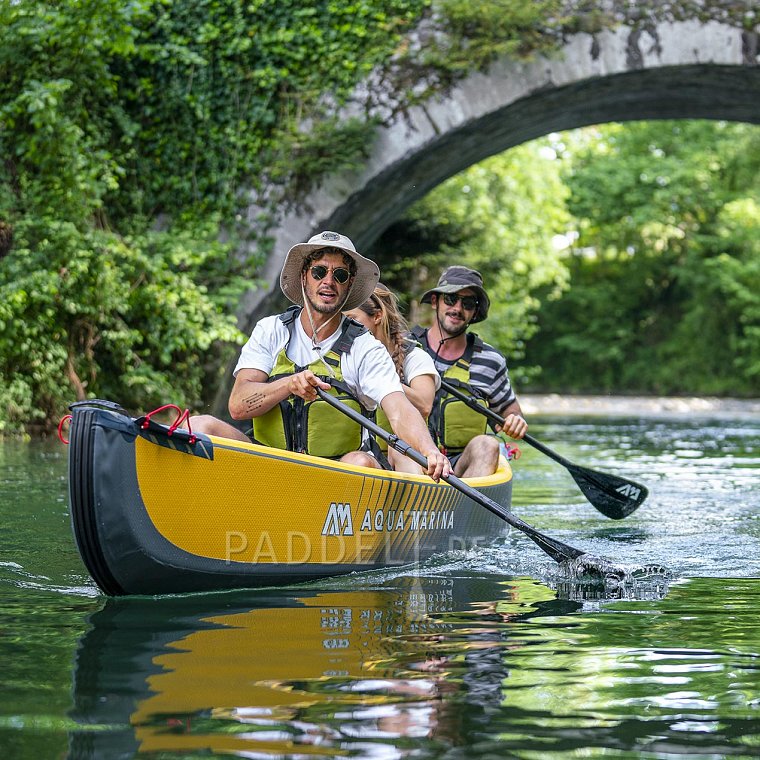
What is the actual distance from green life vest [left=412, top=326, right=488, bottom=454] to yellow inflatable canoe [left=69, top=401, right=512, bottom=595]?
5.06 feet

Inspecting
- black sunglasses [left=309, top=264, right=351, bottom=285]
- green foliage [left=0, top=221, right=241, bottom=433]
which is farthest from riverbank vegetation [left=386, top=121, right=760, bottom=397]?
black sunglasses [left=309, top=264, right=351, bottom=285]

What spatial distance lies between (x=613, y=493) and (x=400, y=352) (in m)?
2.01

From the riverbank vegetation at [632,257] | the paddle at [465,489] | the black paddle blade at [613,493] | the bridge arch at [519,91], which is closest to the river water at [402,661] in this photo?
the paddle at [465,489]

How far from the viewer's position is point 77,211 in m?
9.70

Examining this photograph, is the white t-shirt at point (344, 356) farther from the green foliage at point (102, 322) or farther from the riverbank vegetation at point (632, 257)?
the riverbank vegetation at point (632, 257)

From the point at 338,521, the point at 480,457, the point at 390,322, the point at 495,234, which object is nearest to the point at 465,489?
the point at 338,521

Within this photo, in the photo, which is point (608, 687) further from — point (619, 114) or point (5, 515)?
point (619, 114)

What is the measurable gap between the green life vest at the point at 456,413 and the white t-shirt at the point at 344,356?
1447mm

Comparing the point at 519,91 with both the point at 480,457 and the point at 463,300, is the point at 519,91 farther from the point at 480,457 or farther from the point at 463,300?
the point at 480,457

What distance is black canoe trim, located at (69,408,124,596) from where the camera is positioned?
3762 mm

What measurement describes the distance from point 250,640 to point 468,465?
2672 mm

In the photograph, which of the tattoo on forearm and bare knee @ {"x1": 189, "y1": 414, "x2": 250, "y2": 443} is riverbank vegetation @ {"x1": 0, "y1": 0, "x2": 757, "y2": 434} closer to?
the tattoo on forearm

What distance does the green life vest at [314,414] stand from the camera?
4.79 metres

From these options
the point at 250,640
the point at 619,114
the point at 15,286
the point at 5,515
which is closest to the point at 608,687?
the point at 250,640
